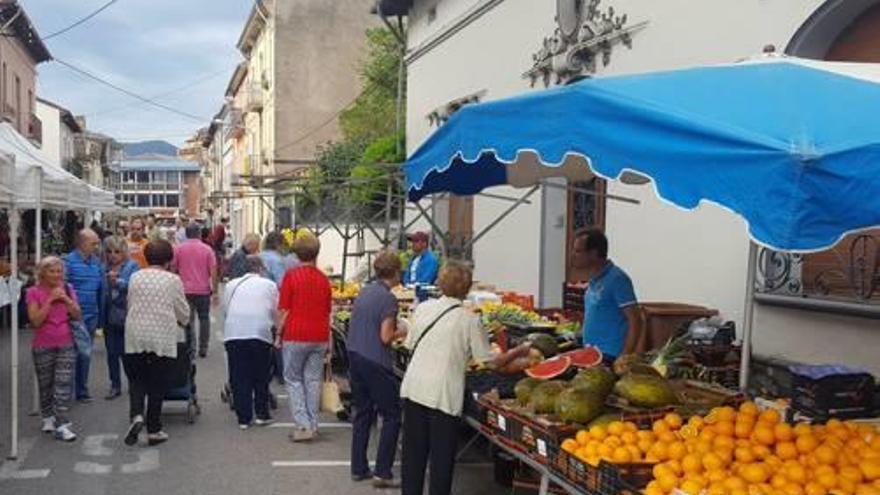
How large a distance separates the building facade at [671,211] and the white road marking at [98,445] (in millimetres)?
5198

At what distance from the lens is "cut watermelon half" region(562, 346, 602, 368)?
6254 mm

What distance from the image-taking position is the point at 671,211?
29.0 feet

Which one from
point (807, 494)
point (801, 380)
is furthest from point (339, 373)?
point (807, 494)

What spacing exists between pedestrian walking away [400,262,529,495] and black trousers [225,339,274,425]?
311 centimetres

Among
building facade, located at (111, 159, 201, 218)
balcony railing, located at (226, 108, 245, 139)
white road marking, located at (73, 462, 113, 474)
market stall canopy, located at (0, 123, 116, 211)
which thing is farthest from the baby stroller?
building facade, located at (111, 159, 201, 218)

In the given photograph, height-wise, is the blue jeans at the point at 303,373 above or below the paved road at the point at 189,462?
above

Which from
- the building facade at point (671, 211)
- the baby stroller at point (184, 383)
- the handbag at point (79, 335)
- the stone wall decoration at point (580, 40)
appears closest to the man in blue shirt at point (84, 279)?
the handbag at point (79, 335)

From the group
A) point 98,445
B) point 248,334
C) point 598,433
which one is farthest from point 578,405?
point 98,445

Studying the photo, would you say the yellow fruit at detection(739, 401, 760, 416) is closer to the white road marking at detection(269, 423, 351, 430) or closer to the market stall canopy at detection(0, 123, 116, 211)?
the white road marking at detection(269, 423, 351, 430)

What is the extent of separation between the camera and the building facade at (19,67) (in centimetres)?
2975

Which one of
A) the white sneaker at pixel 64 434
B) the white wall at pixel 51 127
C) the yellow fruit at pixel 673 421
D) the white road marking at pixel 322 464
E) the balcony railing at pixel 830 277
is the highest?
the white wall at pixel 51 127

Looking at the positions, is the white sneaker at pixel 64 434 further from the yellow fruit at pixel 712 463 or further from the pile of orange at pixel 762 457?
the yellow fruit at pixel 712 463

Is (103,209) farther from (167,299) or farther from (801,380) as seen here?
(801,380)

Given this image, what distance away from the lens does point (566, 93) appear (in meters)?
4.40
